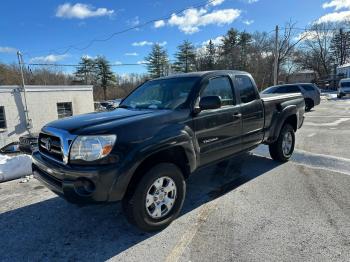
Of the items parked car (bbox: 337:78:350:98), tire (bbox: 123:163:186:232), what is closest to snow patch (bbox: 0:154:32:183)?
tire (bbox: 123:163:186:232)

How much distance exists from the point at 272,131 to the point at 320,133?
17.6ft

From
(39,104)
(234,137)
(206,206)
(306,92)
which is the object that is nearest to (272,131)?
(234,137)

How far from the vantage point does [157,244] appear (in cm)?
314

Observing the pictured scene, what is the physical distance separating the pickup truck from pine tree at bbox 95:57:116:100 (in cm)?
6339

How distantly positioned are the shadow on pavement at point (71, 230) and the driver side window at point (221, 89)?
4.76ft

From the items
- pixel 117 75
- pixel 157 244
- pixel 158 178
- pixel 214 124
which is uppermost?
pixel 117 75

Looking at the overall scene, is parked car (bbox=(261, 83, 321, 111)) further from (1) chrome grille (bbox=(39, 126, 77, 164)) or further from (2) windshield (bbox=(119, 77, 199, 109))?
(1) chrome grille (bbox=(39, 126, 77, 164))

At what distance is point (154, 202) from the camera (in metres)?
3.36

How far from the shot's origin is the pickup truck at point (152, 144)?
116 inches

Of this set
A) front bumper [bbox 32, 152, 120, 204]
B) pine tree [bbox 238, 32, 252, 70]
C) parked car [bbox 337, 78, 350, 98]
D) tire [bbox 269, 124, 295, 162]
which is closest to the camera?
front bumper [bbox 32, 152, 120, 204]

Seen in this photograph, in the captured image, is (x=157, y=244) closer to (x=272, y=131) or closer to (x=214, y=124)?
(x=214, y=124)

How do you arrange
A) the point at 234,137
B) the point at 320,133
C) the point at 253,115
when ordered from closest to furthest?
the point at 234,137 < the point at 253,115 < the point at 320,133

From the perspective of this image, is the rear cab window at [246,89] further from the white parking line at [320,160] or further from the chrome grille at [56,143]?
the chrome grille at [56,143]

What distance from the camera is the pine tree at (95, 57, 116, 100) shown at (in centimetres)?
6496
